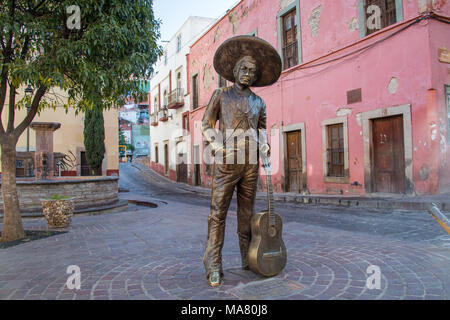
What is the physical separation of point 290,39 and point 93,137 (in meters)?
10.9

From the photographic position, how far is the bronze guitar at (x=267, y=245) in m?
2.92

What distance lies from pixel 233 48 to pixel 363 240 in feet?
9.99

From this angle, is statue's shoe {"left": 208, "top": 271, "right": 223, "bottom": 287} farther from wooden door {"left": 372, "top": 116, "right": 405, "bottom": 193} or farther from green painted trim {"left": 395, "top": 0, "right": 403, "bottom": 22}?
green painted trim {"left": 395, "top": 0, "right": 403, "bottom": 22}

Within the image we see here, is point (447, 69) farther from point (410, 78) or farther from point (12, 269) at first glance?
point (12, 269)

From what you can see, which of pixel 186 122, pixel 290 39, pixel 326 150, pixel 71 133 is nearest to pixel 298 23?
pixel 290 39

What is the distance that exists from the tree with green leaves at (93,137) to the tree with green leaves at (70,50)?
493 inches

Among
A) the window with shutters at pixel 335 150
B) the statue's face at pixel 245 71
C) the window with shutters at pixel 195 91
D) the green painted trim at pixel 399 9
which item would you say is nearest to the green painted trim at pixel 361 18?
the green painted trim at pixel 399 9

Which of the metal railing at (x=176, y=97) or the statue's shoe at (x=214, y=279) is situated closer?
the statue's shoe at (x=214, y=279)

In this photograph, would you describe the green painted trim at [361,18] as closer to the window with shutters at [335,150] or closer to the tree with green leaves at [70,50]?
the window with shutters at [335,150]

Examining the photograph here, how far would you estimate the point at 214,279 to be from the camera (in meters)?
2.84

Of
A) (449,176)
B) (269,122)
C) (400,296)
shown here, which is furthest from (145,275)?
(269,122)

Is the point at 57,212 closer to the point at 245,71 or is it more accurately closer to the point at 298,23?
the point at 245,71

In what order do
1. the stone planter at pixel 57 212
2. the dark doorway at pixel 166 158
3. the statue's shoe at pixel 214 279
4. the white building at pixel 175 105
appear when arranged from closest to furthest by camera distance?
the statue's shoe at pixel 214 279
the stone planter at pixel 57 212
the white building at pixel 175 105
the dark doorway at pixel 166 158

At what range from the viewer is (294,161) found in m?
12.9
